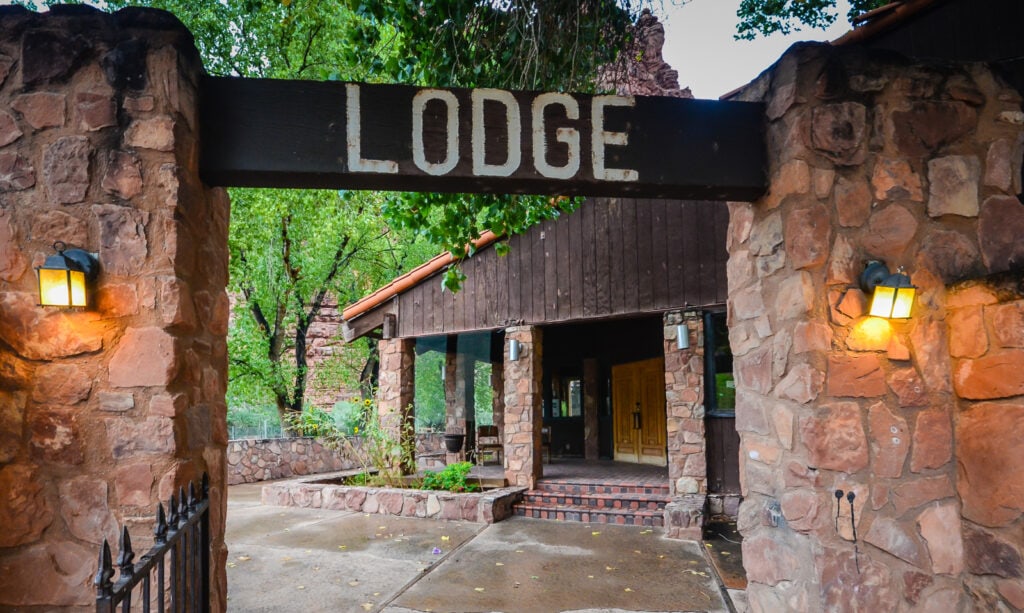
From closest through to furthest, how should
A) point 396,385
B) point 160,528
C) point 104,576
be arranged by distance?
point 104,576
point 160,528
point 396,385

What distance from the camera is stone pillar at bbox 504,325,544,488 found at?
28.0 ft

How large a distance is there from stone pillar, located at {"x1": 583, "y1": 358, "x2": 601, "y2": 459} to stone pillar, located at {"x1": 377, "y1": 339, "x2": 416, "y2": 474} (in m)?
3.66

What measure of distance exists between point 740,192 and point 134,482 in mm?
2739

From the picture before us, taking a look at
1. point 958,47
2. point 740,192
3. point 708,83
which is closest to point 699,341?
point 958,47

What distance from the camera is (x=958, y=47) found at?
5.81 m

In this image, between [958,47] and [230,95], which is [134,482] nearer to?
[230,95]

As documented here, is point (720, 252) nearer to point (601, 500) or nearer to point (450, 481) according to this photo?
point (601, 500)

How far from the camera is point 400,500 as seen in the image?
798 cm

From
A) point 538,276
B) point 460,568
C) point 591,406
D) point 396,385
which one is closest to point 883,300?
point 460,568

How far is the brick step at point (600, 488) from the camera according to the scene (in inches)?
304

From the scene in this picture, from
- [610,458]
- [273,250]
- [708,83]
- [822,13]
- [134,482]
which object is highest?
[708,83]

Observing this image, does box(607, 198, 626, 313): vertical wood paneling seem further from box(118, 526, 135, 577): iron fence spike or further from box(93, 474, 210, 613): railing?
box(118, 526, 135, 577): iron fence spike

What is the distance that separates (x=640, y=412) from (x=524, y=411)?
3199mm

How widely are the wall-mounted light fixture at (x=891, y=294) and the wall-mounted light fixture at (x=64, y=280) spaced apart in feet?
9.97
